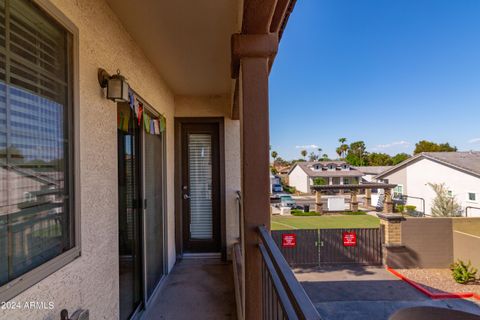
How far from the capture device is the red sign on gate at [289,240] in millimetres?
8594

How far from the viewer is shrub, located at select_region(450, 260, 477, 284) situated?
750 centimetres

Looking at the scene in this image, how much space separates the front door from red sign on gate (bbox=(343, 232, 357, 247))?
6.30 m

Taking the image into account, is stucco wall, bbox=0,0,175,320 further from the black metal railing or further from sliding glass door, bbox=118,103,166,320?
the black metal railing

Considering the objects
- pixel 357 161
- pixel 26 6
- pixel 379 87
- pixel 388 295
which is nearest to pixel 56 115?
pixel 26 6

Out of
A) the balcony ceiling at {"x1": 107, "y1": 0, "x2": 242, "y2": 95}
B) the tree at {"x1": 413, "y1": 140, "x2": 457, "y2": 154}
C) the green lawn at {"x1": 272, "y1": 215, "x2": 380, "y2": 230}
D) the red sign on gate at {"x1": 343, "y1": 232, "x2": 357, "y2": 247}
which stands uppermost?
the tree at {"x1": 413, "y1": 140, "x2": 457, "y2": 154}

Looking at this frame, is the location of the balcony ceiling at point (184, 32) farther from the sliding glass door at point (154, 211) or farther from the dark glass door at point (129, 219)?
the sliding glass door at point (154, 211)

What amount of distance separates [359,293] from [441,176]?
13.5 meters

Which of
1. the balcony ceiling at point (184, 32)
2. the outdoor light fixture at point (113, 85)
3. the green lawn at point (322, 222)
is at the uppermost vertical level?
the balcony ceiling at point (184, 32)

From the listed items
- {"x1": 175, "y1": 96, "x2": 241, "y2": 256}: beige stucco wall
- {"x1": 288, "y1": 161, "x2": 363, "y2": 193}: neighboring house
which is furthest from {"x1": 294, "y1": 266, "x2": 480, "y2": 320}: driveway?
{"x1": 288, "y1": 161, "x2": 363, "y2": 193}: neighboring house

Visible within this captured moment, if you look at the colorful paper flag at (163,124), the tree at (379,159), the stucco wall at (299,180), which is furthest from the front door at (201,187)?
the tree at (379,159)

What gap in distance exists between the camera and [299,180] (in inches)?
1276

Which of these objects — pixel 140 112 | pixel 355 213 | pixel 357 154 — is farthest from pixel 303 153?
pixel 140 112

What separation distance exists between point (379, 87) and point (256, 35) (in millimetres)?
33422

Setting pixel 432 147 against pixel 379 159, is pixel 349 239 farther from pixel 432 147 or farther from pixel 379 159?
pixel 379 159
